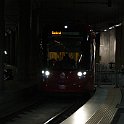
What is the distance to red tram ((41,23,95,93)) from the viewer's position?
21.0m

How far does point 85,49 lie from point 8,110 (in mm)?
4818

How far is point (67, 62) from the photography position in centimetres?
2089

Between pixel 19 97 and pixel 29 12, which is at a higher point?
pixel 29 12

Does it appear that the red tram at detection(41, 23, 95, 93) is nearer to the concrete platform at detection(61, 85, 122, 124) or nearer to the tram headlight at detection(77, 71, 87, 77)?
the tram headlight at detection(77, 71, 87, 77)

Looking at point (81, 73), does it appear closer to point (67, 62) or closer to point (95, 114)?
point (67, 62)

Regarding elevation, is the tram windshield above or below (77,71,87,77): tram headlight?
above

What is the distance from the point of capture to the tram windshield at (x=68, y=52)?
20938 mm

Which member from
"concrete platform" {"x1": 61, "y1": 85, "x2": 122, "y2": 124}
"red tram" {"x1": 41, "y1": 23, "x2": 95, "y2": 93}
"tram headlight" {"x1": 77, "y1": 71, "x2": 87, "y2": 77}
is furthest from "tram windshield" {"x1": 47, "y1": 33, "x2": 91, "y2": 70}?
"concrete platform" {"x1": 61, "y1": 85, "x2": 122, "y2": 124}

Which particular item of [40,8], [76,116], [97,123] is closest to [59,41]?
[76,116]

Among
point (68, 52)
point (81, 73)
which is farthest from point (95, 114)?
point (68, 52)

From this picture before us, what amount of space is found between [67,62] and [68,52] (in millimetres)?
490

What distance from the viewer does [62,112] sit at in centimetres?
1759

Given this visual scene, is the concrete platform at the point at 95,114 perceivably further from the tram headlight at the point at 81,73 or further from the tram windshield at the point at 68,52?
the tram windshield at the point at 68,52

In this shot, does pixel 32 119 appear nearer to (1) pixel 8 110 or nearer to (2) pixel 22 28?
(1) pixel 8 110
